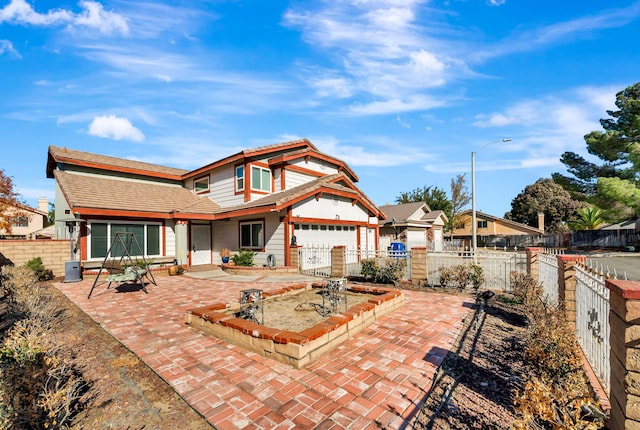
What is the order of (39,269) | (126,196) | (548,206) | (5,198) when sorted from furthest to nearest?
(548,206) → (5,198) → (126,196) → (39,269)

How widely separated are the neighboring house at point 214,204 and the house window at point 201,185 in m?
0.07

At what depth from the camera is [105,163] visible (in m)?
18.0

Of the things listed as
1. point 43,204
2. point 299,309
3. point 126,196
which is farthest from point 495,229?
point 43,204

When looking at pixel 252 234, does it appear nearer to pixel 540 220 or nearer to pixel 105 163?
pixel 105 163

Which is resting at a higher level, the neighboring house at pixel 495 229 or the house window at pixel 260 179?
the house window at pixel 260 179

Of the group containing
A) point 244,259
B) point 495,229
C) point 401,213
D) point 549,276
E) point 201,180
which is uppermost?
point 201,180

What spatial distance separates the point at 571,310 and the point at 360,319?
3977mm

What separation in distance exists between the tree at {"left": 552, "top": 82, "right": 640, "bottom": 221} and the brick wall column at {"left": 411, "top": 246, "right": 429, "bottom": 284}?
78.5ft

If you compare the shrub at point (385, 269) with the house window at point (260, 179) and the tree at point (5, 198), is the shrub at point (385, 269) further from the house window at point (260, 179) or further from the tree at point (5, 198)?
the tree at point (5, 198)

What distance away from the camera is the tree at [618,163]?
2389 centimetres

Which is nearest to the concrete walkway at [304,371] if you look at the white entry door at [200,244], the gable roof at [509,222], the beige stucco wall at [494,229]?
the white entry door at [200,244]

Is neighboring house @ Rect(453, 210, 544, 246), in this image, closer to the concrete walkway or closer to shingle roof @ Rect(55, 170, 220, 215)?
shingle roof @ Rect(55, 170, 220, 215)

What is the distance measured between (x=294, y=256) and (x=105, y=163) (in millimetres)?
13415

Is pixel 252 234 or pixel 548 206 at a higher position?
pixel 548 206
